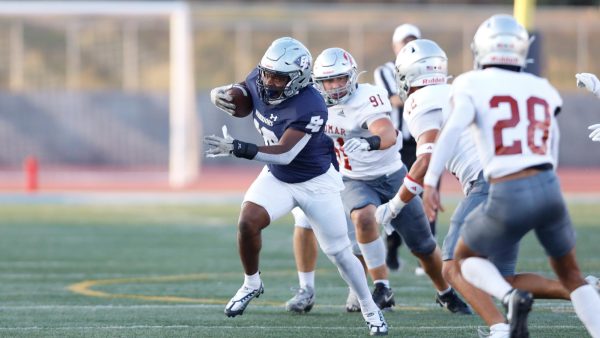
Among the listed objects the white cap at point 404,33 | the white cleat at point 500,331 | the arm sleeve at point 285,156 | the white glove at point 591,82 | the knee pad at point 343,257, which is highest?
the white cap at point 404,33

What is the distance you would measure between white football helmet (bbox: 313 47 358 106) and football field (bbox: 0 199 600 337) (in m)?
1.48

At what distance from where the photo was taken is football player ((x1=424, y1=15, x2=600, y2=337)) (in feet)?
18.6

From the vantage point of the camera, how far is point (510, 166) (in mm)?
5695

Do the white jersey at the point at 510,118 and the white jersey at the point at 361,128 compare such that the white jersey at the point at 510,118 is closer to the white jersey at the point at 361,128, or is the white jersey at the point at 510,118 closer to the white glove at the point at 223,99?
the white glove at the point at 223,99

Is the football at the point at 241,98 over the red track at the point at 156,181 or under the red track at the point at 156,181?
over

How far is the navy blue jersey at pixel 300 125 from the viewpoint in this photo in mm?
7258

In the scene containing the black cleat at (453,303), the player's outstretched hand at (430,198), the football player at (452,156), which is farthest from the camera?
the black cleat at (453,303)

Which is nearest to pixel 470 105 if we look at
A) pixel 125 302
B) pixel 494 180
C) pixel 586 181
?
pixel 494 180

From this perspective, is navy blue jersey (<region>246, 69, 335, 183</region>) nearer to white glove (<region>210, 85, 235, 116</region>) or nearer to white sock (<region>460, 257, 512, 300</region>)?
white glove (<region>210, 85, 235, 116</region>)

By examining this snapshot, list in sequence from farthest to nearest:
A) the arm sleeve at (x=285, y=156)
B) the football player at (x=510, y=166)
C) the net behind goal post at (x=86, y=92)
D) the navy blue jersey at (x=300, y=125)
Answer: the net behind goal post at (x=86, y=92) < the navy blue jersey at (x=300, y=125) < the arm sleeve at (x=285, y=156) < the football player at (x=510, y=166)

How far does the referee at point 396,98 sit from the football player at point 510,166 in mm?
4624

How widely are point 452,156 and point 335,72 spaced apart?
141 cm

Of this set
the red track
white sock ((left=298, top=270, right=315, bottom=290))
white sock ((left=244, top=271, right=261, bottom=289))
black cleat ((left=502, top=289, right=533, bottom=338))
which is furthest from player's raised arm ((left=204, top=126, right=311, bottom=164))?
the red track

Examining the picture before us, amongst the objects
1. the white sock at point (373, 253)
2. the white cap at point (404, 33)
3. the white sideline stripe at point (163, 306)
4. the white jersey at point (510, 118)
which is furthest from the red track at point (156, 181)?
the white jersey at point (510, 118)
